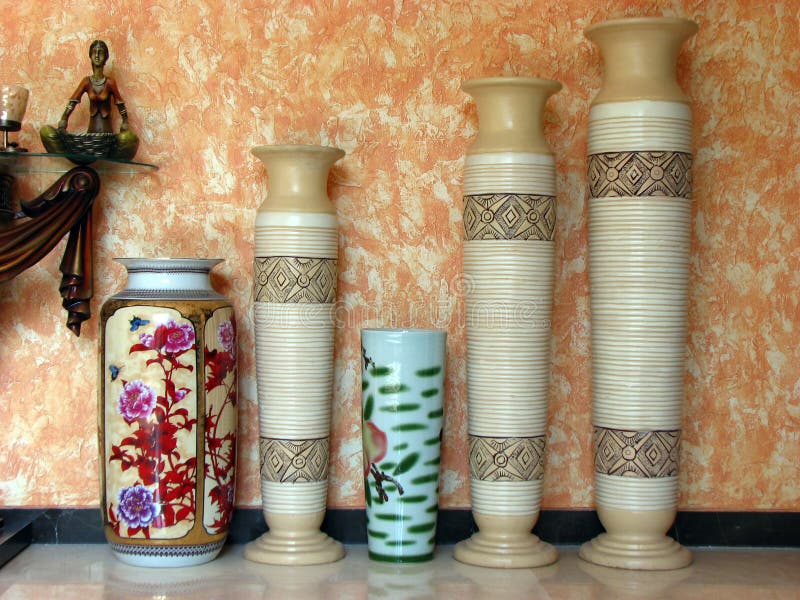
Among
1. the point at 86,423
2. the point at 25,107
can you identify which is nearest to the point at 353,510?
the point at 86,423

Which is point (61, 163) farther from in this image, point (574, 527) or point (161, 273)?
point (574, 527)

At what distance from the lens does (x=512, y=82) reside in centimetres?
302

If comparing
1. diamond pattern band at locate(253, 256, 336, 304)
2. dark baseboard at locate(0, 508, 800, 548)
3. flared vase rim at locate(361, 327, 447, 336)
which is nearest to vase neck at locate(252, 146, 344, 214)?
diamond pattern band at locate(253, 256, 336, 304)

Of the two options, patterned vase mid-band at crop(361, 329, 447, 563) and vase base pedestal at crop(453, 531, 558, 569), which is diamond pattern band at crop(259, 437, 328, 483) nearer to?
patterned vase mid-band at crop(361, 329, 447, 563)

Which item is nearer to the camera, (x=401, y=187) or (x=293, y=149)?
(x=293, y=149)

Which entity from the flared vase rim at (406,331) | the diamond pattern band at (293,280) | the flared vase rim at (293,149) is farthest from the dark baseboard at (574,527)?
the flared vase rim at (293,149)

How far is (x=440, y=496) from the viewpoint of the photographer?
10.9 ft

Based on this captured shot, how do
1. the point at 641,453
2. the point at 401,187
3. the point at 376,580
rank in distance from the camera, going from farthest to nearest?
the point at 401,187 → the point at 641,453 → the point at 376,580

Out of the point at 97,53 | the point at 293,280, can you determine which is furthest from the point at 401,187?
the point at 97,53

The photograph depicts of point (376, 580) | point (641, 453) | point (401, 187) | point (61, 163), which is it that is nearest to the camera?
point (376, 580)

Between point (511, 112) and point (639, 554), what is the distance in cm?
136

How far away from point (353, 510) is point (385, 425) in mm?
416

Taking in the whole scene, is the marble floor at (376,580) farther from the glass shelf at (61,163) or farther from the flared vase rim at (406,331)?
the glass shelf at (61,163)

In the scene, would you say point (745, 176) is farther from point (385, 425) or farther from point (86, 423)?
point (86, 423)
